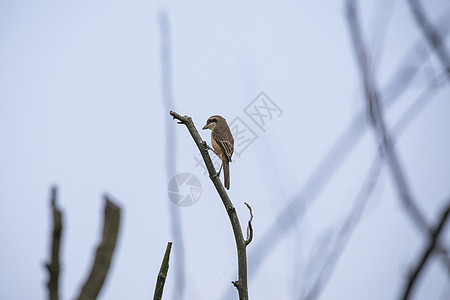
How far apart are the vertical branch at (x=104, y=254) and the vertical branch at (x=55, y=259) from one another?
12 cm

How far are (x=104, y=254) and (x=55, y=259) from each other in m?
0.16

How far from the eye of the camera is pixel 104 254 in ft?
3.34

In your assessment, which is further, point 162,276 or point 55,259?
point 162,276

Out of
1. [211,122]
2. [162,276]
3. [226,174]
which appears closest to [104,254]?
[162,276]

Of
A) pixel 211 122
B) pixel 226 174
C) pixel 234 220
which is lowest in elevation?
pixel 234 220

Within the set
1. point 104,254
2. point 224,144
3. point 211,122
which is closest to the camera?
point 104,254

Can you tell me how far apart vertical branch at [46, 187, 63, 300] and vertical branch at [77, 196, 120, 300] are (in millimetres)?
123

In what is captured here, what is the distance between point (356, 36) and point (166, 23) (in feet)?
4.36

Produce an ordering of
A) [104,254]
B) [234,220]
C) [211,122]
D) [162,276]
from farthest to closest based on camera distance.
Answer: [211,122]
[234,220]
[162,276]
[104,254]

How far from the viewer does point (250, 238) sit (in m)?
2.96

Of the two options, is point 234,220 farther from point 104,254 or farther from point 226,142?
point 226,142

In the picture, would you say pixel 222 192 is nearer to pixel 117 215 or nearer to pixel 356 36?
pixel 356 36

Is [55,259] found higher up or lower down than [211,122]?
lower down

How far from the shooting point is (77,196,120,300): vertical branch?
98 cm
